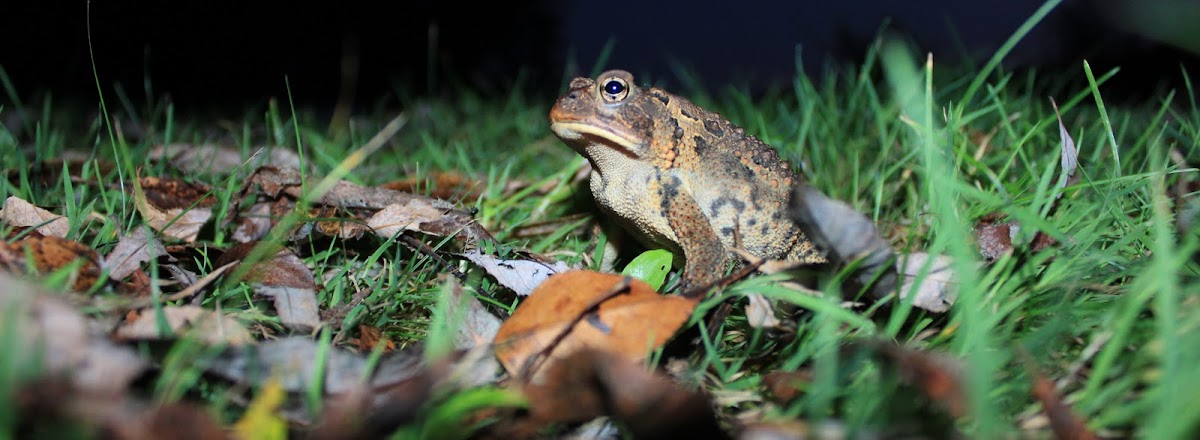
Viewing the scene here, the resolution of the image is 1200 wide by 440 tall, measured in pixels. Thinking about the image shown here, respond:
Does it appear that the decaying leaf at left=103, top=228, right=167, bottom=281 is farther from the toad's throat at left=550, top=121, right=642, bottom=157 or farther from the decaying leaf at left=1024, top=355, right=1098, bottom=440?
the decaying leaf at left=1024, top=355, right=1098, bottom=440

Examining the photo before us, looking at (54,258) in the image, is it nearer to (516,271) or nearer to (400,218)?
(400,218)

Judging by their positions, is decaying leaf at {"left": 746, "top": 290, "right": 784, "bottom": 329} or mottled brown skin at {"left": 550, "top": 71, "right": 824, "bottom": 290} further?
mottled brown skin at {"left": 550, "top": 71, "right": 824, "bottom": 290}

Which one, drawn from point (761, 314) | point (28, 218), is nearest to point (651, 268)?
point (761, 314)

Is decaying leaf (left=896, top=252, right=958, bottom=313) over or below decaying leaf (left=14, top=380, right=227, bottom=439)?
over

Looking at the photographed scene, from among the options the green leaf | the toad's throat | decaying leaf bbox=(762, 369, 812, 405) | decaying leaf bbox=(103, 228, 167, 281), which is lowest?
decaying leaf bbox=(103, 228, 167, 281)

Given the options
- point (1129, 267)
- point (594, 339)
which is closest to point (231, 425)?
point (594, 339)

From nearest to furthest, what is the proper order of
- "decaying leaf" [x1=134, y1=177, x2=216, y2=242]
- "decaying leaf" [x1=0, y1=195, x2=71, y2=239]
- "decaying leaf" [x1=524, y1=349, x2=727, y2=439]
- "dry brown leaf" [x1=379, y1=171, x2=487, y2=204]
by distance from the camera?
"decaying leaf" [x1=524, y1=349, x2=727, y2=439] → "decaying leaf" [x1=0, y1=195, x2=71, y2=239] → "decaying leaf" [x1=134, y1=177, x2=216, y2=242] → "dry brown leaf" [x1=379, y1=171, x2=487, y2=204]

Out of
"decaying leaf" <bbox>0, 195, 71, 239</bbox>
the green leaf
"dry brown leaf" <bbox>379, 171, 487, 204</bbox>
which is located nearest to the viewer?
"decaying leaf" <bbox>0, 195, 71, 239</bbox>

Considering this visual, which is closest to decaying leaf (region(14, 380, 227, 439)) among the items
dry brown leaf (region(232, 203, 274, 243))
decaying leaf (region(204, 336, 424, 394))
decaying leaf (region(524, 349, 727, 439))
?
decaying leaf (region(204, 336, 424, 394))
